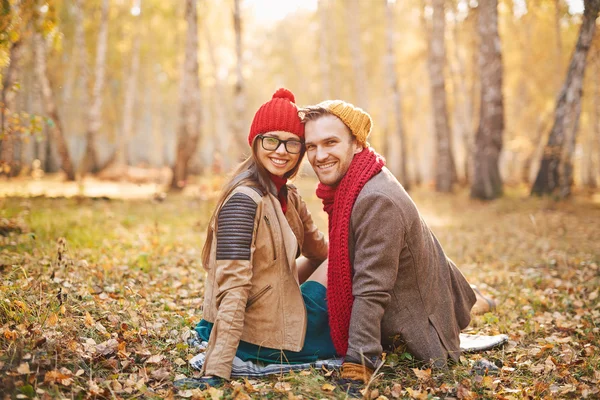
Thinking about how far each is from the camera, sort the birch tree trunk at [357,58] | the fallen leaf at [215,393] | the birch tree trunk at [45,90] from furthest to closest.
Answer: the birch tree trunk at [357,58] → the birch tree trunk at [45,90] → the fallen leaf at [215,393]

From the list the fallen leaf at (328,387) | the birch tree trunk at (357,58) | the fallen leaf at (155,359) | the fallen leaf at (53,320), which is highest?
the birch tree trunk at (357,58)

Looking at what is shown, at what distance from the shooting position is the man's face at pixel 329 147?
3.00 metres

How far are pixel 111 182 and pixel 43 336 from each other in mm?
14289

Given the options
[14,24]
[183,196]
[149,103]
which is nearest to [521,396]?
[14,24]

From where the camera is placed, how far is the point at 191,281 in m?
4.88

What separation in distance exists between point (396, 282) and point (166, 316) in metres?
1.99

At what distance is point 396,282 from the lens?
3.00m

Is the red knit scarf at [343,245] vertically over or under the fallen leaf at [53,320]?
over

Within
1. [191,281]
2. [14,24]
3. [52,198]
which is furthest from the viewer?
[52,198]

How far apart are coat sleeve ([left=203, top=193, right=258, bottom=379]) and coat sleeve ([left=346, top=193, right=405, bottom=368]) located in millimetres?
686

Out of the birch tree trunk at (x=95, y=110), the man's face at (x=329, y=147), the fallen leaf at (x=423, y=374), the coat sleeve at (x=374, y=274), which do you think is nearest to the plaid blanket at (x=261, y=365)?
the coat sleeve at (x=374, y=274)

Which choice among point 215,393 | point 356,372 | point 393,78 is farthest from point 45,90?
point 356,372

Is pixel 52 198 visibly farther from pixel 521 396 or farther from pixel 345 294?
pixel 521 396

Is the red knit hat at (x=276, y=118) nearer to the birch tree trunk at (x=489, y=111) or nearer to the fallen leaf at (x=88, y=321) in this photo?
the fallen leaf at (x=88, y=321)
